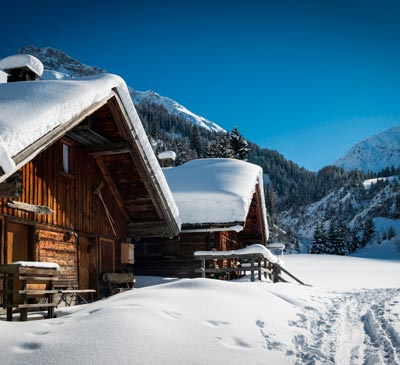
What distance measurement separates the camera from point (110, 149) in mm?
13734

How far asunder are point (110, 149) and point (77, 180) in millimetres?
1322

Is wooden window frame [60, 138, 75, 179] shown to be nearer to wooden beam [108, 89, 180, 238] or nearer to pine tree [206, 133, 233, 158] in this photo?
wooden beam [108, 89, 180, 238]

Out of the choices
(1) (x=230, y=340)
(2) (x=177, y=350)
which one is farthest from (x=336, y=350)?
(2) (x=177, y=350)

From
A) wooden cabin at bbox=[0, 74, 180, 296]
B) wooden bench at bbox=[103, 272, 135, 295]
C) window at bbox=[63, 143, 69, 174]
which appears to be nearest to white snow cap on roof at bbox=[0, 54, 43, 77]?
wooden cabin at bbox=[0, 74, 180, 296]

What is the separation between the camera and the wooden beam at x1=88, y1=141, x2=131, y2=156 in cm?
1352

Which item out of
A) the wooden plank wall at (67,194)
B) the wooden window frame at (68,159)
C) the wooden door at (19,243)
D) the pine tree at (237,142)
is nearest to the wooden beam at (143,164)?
the wooden plank wall at (67,194)

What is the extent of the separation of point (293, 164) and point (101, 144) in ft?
575

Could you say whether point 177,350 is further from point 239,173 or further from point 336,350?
point 239,173

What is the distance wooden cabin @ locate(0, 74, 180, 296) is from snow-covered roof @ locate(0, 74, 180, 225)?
0.06 ft

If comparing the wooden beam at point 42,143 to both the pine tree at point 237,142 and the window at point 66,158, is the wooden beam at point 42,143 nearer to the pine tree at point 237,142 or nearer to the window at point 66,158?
the window at point 66,158

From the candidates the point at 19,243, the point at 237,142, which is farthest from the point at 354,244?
the point at 19,243

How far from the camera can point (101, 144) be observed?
13992 mm

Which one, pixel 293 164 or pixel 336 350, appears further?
pixel 293 164

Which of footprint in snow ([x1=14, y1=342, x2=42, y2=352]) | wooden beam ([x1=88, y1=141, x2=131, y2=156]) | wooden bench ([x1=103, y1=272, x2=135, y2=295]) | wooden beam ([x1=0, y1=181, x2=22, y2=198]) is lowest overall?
wooden bench ([x1=103, y1=272, x2=135, y2=295])
